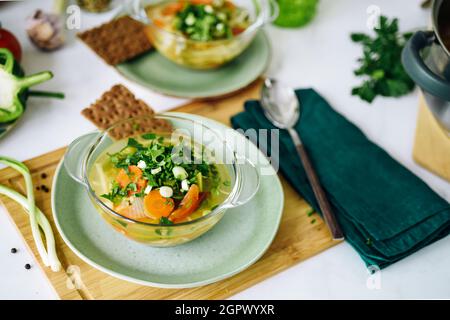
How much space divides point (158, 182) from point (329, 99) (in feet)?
2.49

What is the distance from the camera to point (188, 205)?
1229 millimetres

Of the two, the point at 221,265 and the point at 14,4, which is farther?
the point at 14,4

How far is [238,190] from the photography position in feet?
4.12

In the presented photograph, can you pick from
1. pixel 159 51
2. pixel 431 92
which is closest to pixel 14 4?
pixel 159 51

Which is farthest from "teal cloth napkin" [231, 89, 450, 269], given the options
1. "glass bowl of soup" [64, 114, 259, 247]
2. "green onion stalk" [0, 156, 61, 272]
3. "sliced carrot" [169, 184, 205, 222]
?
"green onion stalk" [0, 156, 61, 272]

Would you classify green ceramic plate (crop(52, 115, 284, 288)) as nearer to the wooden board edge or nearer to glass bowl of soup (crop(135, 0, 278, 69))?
the wooden board edge

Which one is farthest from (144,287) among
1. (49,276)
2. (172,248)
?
(49,276)

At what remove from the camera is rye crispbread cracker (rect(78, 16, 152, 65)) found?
5.75ft

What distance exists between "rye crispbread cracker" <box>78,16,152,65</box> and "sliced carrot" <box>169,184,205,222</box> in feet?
2.18

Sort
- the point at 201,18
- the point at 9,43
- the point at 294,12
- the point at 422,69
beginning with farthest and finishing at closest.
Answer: the point at 294,12, the point at 201,18, the point at 9,43, the point at 422,69

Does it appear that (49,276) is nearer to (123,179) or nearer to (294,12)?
(123,179)

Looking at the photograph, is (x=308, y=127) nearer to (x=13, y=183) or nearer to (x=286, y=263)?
(x=286, y=263)

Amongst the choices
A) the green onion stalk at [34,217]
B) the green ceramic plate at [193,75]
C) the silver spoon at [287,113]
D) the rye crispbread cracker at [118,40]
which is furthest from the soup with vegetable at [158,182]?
the rye crispbread cracker at [118,40]

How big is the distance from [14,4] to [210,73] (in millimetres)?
735
